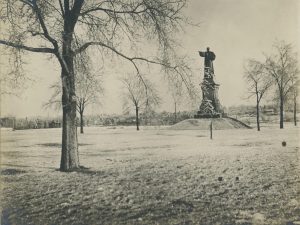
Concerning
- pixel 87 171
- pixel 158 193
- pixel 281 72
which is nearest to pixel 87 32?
pixel 87 171

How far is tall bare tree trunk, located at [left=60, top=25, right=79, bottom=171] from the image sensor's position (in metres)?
9.20

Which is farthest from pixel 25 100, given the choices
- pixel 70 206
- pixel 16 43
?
pixel 70 206

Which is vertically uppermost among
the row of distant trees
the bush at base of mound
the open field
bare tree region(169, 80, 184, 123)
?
the row of distant trees

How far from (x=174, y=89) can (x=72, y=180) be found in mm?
3418

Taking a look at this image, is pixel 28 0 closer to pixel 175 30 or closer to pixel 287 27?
pixel 175 30

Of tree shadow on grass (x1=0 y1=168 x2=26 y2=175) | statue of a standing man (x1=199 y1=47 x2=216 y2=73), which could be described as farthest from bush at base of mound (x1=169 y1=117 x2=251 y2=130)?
tree shadow on grass (x1=0 y1=168 x2=26 y2=175)

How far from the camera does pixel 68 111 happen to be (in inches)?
372

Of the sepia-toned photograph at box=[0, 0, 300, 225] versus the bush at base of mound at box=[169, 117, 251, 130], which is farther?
the bush at base of mound at box=[169, 117, 251, 130]

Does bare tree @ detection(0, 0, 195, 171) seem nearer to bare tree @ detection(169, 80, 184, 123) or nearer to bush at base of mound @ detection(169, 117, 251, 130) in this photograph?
bare tree @ detection(169, 80, 184, 123)

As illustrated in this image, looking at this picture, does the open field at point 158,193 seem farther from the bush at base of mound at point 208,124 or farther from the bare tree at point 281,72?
the bush at base of mound at point 208,124

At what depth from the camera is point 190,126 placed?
2867cm

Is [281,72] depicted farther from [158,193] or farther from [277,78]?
[158,193]

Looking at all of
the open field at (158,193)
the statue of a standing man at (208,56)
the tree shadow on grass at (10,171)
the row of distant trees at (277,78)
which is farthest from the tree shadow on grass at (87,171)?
the row of distant trees at (277,78)

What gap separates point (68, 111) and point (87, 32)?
2225 millimetres
